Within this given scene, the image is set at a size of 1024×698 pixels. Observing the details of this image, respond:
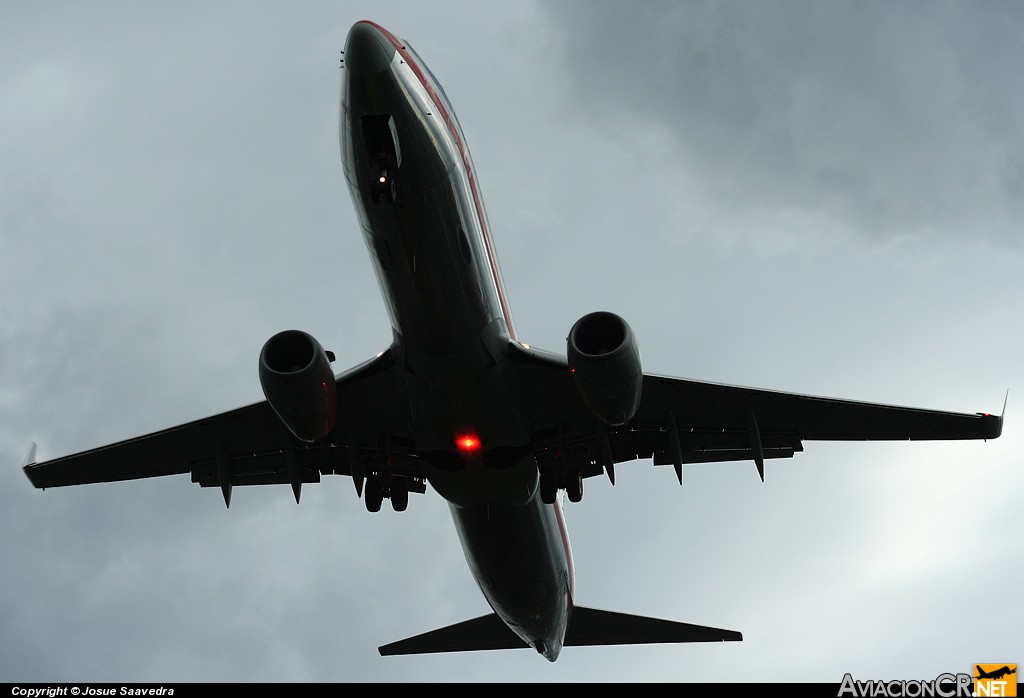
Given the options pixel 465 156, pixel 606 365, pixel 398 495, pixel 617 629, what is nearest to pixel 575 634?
pixel 617 629

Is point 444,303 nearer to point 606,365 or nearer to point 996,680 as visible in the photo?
point 606,365

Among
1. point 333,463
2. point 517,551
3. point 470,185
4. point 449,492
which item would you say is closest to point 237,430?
point 333,463

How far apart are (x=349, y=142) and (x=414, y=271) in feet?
7.44

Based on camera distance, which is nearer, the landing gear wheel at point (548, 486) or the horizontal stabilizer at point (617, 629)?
the landing gear wheel at point (548, 486)

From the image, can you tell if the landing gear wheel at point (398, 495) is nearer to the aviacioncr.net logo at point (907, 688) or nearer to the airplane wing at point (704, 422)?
the airplane wing at point (704, 422)

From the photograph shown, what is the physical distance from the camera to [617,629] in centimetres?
2570

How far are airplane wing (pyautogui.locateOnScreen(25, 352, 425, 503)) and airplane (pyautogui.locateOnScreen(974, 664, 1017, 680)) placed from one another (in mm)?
11296

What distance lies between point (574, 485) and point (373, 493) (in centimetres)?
426

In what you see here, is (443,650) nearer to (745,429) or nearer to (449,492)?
(449,492)

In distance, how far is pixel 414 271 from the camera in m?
15.9

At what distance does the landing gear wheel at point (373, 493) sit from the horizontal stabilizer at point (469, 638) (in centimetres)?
647

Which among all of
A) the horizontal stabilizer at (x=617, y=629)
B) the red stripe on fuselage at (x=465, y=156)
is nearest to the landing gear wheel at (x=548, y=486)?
the red stripe on fuselage at (x=465, y=156)

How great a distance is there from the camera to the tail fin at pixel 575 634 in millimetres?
25109

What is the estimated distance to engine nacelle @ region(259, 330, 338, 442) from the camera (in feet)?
53.9
